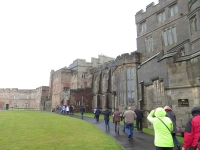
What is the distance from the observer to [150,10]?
25.0 metres

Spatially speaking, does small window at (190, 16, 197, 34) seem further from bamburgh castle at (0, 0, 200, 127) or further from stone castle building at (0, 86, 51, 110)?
stone castle building at (0, 86, 51, 110)

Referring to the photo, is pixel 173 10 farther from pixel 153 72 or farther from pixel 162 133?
pixel 162 133

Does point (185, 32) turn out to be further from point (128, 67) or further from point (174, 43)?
point (128, 67)

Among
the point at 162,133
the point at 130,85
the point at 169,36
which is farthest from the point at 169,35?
the point at 162,133

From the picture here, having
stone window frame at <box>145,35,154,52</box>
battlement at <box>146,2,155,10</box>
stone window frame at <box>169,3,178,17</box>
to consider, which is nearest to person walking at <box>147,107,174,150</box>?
stone window frame at <box>169,3,178,17</box>

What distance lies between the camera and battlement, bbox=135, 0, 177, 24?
905 inches

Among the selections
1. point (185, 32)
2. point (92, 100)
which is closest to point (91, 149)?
point (185, 32)

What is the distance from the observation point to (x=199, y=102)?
38.0 ft

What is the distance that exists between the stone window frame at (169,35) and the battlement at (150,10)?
3.30m

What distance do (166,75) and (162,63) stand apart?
1.14m

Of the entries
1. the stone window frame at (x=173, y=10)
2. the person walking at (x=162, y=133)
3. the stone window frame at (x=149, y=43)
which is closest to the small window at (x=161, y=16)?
the stone window frame at (x=173, y=10)

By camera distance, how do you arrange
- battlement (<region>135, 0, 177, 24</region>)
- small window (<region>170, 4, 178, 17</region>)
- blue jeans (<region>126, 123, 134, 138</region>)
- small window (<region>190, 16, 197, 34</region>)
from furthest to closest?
1. battlement (<region>135, 0, 177, 24</region>)
2. small window (<region>170, 4, 178, 17</region>)
3. small window (<region>190, 16, 197, 34</region>)
4. blue jeans (<region>126, 123, 134, 138</region>)

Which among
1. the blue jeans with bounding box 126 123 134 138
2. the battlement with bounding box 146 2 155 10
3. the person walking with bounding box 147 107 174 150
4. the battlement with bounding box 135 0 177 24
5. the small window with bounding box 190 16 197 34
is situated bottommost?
the blue jeans with bounding box 126 123 134 138

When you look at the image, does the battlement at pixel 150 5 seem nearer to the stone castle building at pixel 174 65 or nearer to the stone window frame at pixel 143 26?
the stone castle building at pixel 174 65
